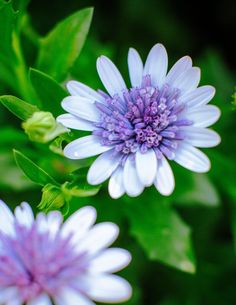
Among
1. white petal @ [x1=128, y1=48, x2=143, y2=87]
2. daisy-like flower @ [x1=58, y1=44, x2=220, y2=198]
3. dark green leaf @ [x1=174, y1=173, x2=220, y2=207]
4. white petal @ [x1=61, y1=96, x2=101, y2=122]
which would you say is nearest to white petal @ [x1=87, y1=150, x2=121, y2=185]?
daisy-like flower @ [x1=58, y1=44, x2=220, y2=198]

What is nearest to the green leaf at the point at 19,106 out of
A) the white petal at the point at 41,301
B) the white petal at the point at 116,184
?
the white petal at the point at 116,184

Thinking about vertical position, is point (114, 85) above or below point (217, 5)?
below

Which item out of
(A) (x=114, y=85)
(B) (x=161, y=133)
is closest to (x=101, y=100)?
(A) (x=114, y=85)

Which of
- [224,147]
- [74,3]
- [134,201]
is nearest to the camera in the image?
[134,201]

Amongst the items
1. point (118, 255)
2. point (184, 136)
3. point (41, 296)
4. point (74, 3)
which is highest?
point (74, 3)

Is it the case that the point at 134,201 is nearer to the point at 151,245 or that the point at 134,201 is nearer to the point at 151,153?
the point at 151,245

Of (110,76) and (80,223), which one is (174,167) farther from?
(80,223)

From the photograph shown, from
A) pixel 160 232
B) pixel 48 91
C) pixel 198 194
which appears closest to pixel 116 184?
pixel 48 91
